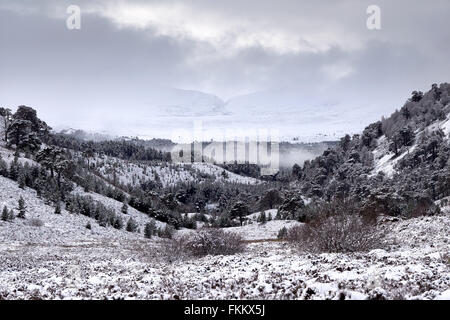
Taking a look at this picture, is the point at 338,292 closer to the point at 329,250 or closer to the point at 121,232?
the point at 329,250

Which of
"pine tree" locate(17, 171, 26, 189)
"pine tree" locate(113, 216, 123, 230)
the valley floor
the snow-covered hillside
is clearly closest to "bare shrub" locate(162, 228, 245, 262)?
the valley floor

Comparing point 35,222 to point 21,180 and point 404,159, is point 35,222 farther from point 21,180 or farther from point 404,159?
point 404,159

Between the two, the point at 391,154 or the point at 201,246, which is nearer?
the point at 201,246

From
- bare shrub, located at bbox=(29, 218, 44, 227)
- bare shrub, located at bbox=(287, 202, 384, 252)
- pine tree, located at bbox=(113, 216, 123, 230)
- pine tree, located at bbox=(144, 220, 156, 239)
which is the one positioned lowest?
pine tree, located at bbox=(144, 220, 156, 239)

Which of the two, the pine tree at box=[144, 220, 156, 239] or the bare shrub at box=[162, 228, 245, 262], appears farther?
the pine tree at box=[144, 220, 156, 239]

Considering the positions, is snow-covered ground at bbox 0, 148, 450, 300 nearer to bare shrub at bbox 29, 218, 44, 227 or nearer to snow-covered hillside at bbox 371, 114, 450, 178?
bare shrub at bbox 29, 218, 44, 227

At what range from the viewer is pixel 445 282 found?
10.9 metres

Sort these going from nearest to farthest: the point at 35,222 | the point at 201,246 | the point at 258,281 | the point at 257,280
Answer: the point at 258,281 < the point at 257,280 < the point at 201,246 < the point at 35,222

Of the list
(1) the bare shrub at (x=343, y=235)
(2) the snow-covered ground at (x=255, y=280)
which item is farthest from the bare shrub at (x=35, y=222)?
(1) the bare shrub at (x=343, y=235)

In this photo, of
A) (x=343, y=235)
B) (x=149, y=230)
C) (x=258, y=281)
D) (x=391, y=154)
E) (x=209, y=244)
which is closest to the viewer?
(x=258, y=281)

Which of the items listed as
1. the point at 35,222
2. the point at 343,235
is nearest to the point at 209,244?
the point at 343,235

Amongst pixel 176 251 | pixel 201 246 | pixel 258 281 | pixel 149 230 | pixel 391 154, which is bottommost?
pixel 149 230

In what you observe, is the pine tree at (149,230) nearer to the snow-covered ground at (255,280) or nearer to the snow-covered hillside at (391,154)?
the snow-covered ground at (255,280)

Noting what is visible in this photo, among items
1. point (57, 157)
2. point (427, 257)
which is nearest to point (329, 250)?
point (427, 257)
